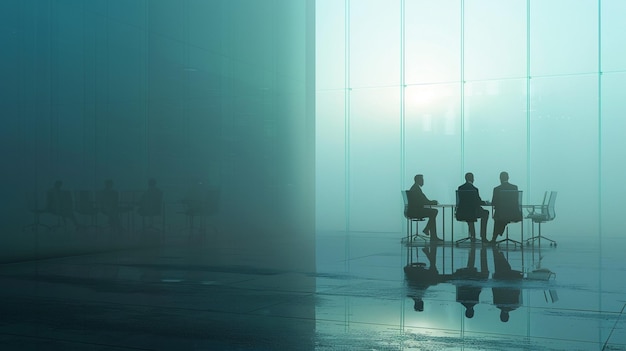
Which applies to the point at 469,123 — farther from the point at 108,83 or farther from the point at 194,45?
the point at 108,83

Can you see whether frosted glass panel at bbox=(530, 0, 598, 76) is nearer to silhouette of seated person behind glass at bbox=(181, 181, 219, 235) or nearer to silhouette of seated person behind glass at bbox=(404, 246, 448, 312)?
silhouette of seated person behind glass at bbox=(181, 181, 219, 235)

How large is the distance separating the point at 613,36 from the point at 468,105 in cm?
363

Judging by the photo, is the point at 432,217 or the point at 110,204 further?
the point at 432,217

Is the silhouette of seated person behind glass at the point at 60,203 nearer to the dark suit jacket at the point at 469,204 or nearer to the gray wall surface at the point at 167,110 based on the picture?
Result: the gray wall surface at the point at 167,110

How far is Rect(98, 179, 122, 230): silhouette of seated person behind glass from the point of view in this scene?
452 inches

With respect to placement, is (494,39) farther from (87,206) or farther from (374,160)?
(87,206)

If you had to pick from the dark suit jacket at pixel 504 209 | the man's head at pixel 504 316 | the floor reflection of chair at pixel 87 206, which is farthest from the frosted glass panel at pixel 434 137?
the man's head at pixel 504 316

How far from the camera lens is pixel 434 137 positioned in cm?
1781

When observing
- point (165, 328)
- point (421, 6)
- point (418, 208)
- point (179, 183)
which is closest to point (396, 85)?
point (421, 6)

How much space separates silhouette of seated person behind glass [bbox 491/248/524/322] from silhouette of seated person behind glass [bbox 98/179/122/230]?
6187mm

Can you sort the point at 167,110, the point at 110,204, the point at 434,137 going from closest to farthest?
the point at 110,204
the point at 167,110
the point at 434,137

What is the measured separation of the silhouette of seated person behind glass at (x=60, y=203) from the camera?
10344 millimetres

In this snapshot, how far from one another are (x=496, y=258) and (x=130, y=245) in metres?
6.19

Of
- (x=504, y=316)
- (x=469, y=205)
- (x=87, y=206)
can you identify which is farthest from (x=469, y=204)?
(x=504, y=316)
